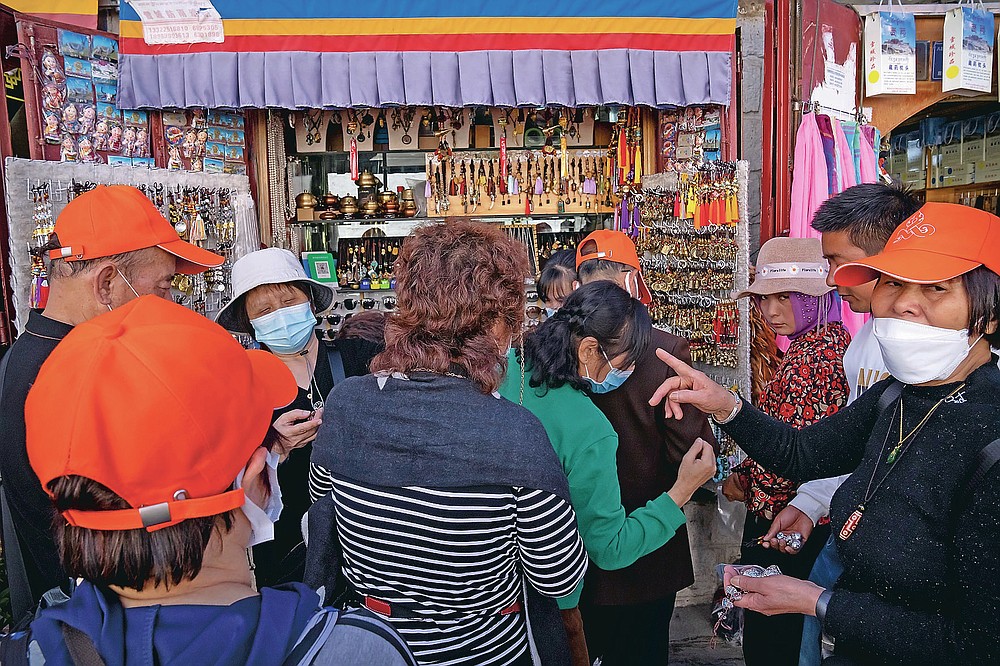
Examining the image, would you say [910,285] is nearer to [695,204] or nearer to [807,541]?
[807,541]

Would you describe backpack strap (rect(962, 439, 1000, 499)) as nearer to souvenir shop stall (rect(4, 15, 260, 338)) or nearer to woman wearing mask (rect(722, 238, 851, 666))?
woman wearing mask (rect(722, 238, 851, 666))

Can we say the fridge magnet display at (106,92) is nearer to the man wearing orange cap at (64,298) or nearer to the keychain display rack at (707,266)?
the man wearing orange cap at (64,298)

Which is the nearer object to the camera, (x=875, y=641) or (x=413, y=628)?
(x=875, y=641)

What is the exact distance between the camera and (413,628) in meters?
1.49

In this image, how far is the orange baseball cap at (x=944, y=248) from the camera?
4.63 feet

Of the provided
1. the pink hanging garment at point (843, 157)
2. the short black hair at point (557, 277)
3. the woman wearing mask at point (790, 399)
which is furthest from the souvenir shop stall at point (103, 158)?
the pink hanging garment at point (843, 157)

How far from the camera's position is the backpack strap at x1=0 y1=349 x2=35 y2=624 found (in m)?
1.97

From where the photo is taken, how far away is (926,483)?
1349 mm

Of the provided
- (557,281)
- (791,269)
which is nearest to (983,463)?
(791,269)

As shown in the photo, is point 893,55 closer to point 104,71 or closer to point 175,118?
point 175,118

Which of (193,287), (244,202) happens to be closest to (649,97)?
(244,202)

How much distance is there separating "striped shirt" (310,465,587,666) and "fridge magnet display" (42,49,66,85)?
144 inches

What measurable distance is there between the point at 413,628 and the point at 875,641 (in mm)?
→ 919

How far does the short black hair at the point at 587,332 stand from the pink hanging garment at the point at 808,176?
9.12 feet
